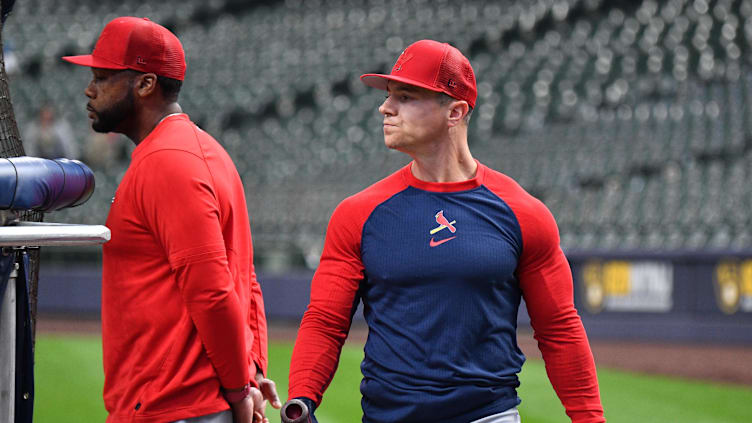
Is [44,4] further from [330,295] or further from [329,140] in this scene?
[330,295]

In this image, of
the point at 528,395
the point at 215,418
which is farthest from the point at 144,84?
the point at 528,395

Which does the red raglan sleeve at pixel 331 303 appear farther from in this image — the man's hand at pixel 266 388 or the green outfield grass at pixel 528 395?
the green outfield grass at pixel 528 395

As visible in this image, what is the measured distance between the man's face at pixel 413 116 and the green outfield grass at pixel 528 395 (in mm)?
4594

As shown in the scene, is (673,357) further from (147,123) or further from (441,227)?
(147,123)

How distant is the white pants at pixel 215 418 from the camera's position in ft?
7.39

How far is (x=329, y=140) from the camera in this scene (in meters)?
14.8

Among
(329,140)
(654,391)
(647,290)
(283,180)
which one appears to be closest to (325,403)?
(654,391)

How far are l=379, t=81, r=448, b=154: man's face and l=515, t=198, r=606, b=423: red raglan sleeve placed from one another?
0.31 metres

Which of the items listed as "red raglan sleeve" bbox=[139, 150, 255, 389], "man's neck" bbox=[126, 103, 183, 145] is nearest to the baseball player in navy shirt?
"red raglan sleeve" bbox=[139, 150, 255, 389]

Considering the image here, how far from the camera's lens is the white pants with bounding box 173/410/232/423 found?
225cm

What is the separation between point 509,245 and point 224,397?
813 mm

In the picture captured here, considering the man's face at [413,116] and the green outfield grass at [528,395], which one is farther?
the green outfield grass at [528,395]

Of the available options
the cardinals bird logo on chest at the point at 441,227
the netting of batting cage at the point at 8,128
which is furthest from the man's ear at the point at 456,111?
the netting of batting cage at the point at 8,128

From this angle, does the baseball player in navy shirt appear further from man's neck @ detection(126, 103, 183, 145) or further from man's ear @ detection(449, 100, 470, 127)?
man's neck @ detection(126, 103, 183, 145)
